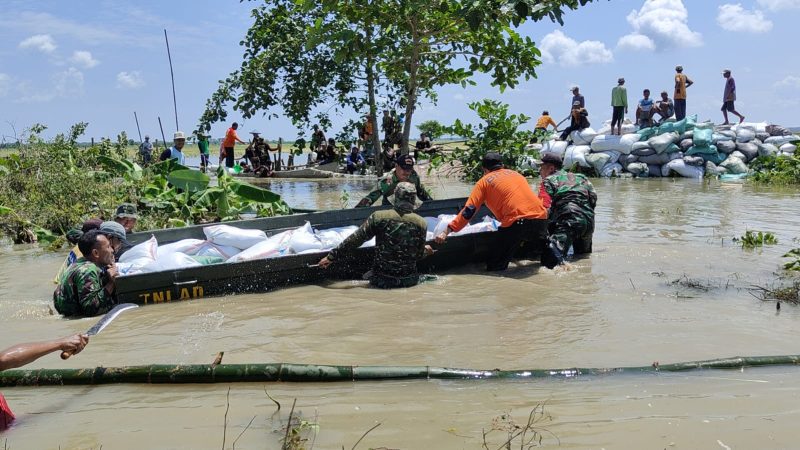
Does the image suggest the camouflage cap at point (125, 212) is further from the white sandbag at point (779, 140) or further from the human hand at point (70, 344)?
the white sandbag at point (779, 140)

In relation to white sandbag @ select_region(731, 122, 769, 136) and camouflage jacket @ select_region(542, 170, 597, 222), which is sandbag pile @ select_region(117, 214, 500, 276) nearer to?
camouflage jacket @ select_region(542, 170, 597, 222)

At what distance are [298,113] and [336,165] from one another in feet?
16.4

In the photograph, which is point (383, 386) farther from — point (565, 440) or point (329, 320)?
point (329, 320)

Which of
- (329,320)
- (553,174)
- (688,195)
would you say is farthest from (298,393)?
(688,195)

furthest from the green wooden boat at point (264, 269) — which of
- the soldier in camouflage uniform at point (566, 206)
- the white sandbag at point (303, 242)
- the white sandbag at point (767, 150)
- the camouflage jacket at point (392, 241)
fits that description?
the white sandbag at point (767, 150)

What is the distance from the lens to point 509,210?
24.1 ft

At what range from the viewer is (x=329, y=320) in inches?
223

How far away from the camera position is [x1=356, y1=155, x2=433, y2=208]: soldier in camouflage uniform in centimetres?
787

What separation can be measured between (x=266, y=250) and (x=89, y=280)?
1661mm

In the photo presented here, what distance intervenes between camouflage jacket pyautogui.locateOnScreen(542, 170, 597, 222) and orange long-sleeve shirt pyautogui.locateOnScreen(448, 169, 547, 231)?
537 millimetres

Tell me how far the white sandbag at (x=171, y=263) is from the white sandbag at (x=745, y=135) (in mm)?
16437

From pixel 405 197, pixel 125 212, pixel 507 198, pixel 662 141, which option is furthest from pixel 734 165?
pixel 125 212

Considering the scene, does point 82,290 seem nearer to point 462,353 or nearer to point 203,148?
point 462,353

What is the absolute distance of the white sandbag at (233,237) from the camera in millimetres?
7133
